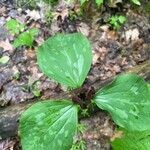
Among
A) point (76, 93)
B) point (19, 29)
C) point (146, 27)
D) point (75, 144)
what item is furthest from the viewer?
point (19, 29)

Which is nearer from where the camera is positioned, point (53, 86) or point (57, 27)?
point (53, 86)

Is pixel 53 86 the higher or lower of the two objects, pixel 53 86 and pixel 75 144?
the higher

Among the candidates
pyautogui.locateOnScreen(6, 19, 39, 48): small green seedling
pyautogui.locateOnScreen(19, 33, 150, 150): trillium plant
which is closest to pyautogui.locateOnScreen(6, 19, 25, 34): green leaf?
pyautogui.locateOnScreen(6, 19, 39, 48): small green seedling

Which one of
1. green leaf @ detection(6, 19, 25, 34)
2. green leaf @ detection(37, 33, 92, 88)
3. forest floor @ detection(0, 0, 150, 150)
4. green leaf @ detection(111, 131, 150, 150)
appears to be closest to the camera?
green leaf @ detection(37, 33, 92, 88)

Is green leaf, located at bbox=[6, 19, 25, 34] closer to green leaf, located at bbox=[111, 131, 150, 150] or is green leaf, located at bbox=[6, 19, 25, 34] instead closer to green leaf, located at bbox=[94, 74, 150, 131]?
green leaf, located at bbox=[94, 74, 150, 131]

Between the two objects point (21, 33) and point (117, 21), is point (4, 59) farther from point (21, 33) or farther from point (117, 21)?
point (117, 21)

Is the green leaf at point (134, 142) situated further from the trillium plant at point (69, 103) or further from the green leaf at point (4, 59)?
the green leaf at point (4, 59)

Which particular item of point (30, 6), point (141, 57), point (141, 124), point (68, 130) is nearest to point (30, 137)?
point (68, 130)

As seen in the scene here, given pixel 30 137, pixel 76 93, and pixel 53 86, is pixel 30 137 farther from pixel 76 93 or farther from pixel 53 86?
pixel 53 86
